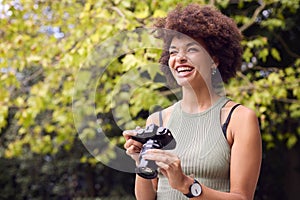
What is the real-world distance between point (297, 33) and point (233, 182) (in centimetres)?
532

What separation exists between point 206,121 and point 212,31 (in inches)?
8.9

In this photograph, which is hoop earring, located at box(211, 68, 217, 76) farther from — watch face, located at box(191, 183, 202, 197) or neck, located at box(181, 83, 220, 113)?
watch face, located at box(191, 183, 202, 197)

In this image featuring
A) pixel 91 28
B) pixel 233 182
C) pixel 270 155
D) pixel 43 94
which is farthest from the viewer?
pixel 270 155

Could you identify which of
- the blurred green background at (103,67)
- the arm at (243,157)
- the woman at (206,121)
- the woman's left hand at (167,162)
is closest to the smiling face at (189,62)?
the woman at (206,121)

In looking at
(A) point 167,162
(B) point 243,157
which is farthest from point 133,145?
(B) point 243,157

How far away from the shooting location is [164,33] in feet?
5.16

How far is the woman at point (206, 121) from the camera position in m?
1.38

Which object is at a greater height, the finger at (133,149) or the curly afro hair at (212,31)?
the curly afro hair at (212,31)

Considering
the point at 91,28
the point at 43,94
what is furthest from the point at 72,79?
the point at 91,28

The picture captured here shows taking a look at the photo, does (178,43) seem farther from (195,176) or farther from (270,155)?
(270,155)

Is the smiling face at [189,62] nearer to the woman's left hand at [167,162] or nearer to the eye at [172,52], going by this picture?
the eye at [172,52]

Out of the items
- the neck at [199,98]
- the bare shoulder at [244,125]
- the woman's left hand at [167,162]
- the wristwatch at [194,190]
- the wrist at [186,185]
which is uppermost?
the neck at [199,98]

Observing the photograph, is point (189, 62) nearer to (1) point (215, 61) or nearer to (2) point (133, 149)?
(1) point (215, 61)

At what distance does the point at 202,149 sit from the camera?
4.80 ft
